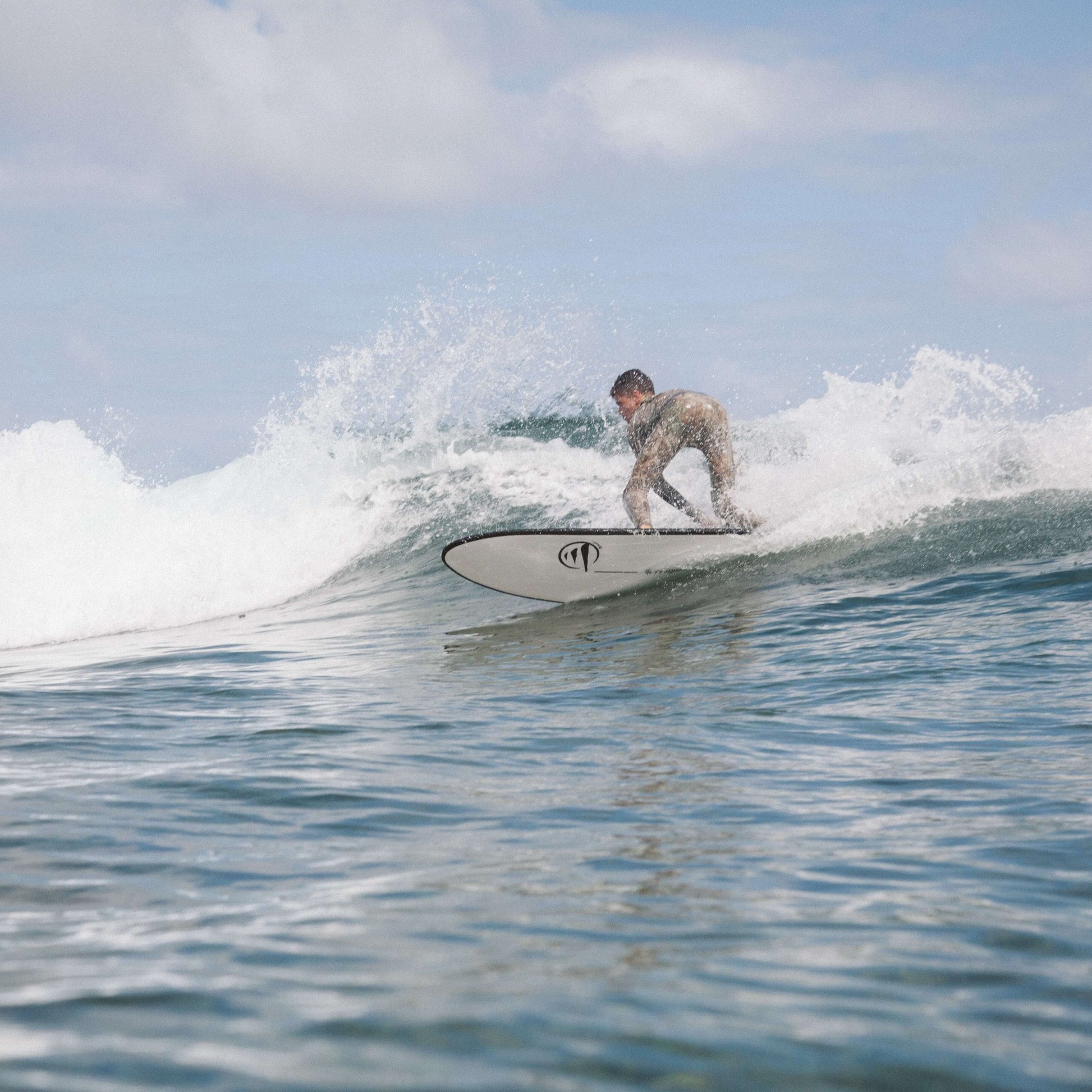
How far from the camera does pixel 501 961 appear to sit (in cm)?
241

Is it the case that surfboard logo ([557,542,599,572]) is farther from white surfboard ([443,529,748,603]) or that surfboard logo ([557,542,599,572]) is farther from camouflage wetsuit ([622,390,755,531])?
camouflage wetsuit ([622,390,755,531])

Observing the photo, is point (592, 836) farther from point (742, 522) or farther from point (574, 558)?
point (742, 522)

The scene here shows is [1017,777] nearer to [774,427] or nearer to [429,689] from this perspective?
[429,689]

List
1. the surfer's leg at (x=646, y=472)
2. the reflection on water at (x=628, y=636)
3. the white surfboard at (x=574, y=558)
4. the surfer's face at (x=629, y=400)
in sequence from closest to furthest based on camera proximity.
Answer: the reflection on water at (x=628, y=636) → the white surfboard at (x=574, y=558) → the surfer's leg at (x=646, y=472) → the surfer's face at (x=629, y=400)

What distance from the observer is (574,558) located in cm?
891

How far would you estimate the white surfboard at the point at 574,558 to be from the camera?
8.80 metres

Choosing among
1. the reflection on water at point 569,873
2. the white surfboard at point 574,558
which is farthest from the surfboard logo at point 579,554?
the reflection on water at point 569,873

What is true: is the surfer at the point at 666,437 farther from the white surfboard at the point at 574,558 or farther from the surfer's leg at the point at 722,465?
the white surfboard at the point at 574,558

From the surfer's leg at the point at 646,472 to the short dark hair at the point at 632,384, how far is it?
1.29ft

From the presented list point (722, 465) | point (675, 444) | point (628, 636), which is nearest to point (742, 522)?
point (722, 465)

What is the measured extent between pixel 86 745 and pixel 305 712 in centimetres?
107

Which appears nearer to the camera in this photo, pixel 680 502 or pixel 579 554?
pixel 579 554

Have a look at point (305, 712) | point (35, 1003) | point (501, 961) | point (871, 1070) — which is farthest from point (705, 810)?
point (305, 712)

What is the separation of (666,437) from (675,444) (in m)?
0.14
